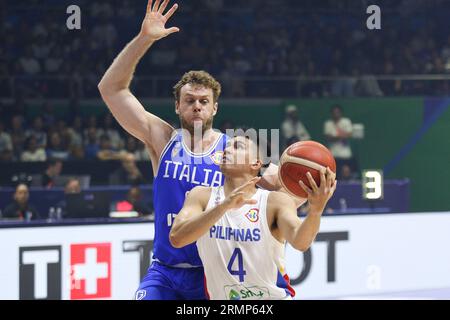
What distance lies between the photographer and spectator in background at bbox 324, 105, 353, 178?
591 inches

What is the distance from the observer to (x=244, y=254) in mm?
4367

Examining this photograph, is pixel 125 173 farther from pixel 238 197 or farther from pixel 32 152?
pixel 238 197

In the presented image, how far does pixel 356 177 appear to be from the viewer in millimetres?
14719

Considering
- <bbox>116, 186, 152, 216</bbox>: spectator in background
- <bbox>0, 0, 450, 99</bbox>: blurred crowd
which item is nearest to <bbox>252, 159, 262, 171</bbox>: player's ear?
<bbox>116, 186, 152, 216</bbox>: spectator in background

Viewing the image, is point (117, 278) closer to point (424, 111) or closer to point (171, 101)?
point (171, 101)

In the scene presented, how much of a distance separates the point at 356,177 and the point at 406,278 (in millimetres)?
5416

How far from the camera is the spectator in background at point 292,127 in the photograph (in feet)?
48.8

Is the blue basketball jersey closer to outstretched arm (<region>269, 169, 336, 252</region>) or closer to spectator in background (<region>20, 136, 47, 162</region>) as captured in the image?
outstretched arm (<region>269, 169, 336, 252</region>)

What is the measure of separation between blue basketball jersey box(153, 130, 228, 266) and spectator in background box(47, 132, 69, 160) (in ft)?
27.9

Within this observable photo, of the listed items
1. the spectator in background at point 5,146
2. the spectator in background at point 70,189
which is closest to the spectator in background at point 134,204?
the spectator in background at point 70,189

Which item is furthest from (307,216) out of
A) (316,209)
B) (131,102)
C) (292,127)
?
(292,127)

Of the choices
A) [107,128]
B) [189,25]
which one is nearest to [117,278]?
[107,128]

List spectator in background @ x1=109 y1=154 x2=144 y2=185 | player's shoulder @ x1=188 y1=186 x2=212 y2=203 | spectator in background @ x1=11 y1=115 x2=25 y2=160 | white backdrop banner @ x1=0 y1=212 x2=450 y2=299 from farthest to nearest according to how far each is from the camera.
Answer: spectator in background @ x1=11 y1=115 x2=25 y2=160 < spectator in background @ x1=109 y1=154 x2=144 y2=185 < white backdrop banner @ x1=0 y1=212 x2=450 y2=299 < player's shoulder @ x1=188 y1=186 x2=212 y2=203

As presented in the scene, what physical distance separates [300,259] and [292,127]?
6.36 m
